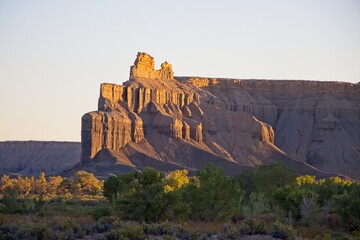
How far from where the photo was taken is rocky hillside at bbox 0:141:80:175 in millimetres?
168500

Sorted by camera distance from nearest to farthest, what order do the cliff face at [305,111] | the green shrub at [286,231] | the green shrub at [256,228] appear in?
the green shrub at [286,231] → the green shrub at [256,228] → the cliff face at [305,111]

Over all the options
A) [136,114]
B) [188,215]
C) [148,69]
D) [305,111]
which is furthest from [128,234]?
[305,111]

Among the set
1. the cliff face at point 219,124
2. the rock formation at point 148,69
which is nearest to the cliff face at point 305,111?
the cliff face at point 219,124

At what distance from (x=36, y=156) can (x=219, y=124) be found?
4231 centimetres

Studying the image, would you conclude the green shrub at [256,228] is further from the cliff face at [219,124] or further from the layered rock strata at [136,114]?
the layered rock strata at [136,114]

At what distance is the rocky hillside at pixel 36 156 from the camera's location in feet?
553

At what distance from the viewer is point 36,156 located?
7087 inches

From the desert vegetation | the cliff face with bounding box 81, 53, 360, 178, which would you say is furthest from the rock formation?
the desert vegetation

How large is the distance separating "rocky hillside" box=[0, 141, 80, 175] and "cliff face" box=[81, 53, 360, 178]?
898 inches

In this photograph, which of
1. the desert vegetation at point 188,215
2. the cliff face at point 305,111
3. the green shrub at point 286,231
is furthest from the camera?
the cliff face at point 305,111

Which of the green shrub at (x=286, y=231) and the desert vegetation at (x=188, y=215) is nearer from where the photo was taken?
the desert vegetation at (x=188, y=215)

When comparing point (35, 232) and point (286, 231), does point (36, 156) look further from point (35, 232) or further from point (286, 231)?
point (35, 232)

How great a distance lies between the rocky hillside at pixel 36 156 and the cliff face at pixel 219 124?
74.8 ft

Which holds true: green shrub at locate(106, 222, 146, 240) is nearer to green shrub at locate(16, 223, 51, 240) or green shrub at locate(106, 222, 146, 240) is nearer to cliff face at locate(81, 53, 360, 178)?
green shrub at locate(16, 223, 51, 240)
